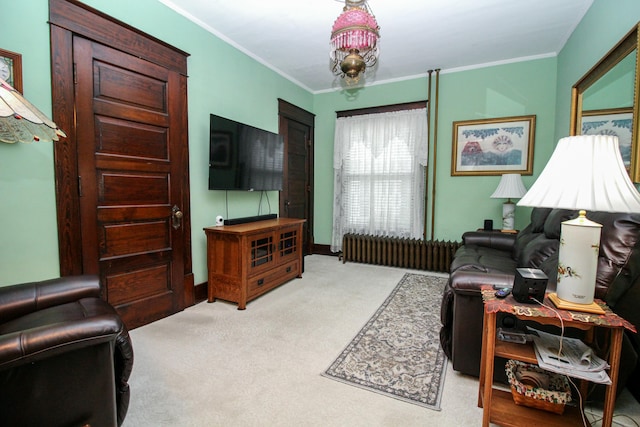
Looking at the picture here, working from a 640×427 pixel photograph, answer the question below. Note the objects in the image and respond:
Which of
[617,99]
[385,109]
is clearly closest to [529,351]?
[617,99]

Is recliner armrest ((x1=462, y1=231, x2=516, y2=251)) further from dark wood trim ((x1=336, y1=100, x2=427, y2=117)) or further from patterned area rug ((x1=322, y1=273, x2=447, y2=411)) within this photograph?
dark wood trim ((x1=336, y1=100, x2=427, y2=117))

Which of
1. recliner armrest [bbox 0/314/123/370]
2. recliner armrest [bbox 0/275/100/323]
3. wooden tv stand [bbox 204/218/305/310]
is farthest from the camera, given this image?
wooden tv stand [bbox 204/218/305/310]

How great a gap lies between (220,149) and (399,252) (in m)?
2.90

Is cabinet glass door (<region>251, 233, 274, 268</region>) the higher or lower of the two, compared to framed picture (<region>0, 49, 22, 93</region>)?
lower

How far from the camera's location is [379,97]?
4.57 meters

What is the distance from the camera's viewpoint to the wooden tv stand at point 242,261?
281 cm

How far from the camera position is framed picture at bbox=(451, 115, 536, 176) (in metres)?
3.79

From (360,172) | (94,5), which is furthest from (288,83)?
(94,5)

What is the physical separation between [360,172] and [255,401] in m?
3.70

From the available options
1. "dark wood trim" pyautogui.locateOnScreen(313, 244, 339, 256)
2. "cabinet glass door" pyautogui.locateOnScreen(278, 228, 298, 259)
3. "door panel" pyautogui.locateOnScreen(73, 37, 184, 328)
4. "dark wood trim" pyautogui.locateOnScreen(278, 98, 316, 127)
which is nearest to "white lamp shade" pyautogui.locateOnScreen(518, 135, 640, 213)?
"cabinet glass door" pyautogui.locateOnScreen(278, 228, 298, 259)

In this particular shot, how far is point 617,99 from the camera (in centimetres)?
213

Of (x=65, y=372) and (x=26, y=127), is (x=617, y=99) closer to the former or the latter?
(x=65, y=372)

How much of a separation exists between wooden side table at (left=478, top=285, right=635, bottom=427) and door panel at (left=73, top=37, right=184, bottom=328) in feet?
8.47

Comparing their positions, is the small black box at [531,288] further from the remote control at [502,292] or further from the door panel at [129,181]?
the door panel at [129,181]
